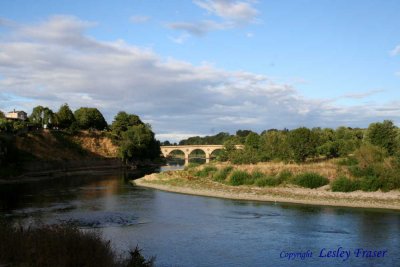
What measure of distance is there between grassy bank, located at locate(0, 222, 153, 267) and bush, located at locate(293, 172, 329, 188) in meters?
49.1

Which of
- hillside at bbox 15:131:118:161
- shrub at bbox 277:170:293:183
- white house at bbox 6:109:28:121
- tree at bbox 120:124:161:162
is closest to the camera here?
shrub at bbox 277:170:293:183

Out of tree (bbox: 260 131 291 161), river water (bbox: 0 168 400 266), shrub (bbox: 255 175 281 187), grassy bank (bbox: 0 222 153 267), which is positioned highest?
tree (bbox: 260 131 291 161)

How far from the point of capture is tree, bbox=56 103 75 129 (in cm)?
15662

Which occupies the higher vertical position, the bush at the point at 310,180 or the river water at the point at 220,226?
the bush at the point at 310,180

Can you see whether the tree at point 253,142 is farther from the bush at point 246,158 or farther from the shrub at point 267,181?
the shrub at point 267,181

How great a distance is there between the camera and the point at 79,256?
16656 mm

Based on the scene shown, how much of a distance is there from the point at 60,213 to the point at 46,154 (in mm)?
81147

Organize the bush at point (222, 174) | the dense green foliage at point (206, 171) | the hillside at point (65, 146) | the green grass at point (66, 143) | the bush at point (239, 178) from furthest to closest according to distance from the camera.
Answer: the green grass at point (66, 143) → the hillside at point (65, 146) → the dense green foliage at point (206, 171) → the bush at point (222, 174) → the bush at point (239, 178)

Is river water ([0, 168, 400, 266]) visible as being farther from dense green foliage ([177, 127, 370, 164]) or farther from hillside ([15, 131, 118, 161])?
hillside ([15, 131, 118, 161])

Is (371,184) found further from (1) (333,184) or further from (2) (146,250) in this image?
(2) (146,250)

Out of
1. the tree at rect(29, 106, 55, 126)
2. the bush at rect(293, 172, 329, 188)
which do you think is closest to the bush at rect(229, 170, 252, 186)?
the bush at rect(293, 172, 329, 188)

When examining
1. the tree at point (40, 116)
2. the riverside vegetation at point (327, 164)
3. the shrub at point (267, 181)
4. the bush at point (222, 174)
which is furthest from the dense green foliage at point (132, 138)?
the shrub at point (267, 181)

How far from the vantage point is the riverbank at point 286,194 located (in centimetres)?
5409

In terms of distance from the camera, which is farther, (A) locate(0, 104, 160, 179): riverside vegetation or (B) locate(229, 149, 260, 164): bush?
(A) locate(0, 104, 160, 179): riverside vegetation
